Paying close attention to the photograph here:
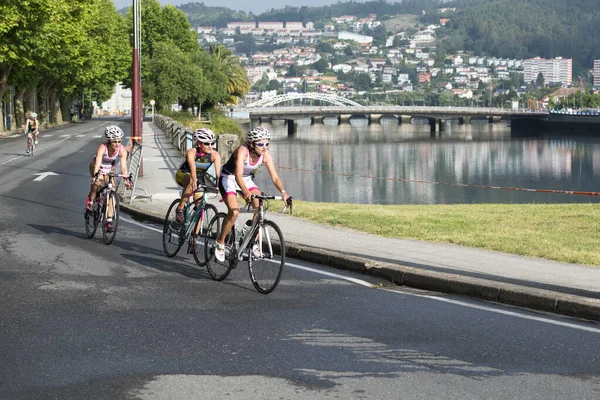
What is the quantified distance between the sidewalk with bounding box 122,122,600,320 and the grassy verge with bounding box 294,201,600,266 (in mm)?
A: 415

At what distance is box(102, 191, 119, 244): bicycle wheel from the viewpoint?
14.1m

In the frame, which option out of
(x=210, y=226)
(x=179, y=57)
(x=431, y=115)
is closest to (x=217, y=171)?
(x=210, y=226)

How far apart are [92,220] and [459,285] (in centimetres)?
668

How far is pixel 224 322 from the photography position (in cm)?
894

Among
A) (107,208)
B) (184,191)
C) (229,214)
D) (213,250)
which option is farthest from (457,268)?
(107,208)

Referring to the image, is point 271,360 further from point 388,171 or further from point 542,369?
point 388,171

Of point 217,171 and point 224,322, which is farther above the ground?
point 217,171

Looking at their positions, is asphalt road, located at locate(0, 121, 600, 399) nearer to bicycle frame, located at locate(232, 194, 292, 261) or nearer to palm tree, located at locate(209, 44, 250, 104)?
bicycle frame, located at locate(232, 194, 292, 261)

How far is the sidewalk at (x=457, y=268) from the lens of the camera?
9.71 m

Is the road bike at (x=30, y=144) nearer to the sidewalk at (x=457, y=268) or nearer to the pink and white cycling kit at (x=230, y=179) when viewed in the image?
the sidewalk at (x=457, y=268)

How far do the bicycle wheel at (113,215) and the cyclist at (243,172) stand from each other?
3.44m

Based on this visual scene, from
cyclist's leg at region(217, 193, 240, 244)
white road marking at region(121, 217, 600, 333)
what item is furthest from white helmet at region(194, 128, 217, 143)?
white road marking at region(121, 217, 600, 333)

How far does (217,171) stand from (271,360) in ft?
16.6

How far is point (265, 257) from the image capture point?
10.5 metres
